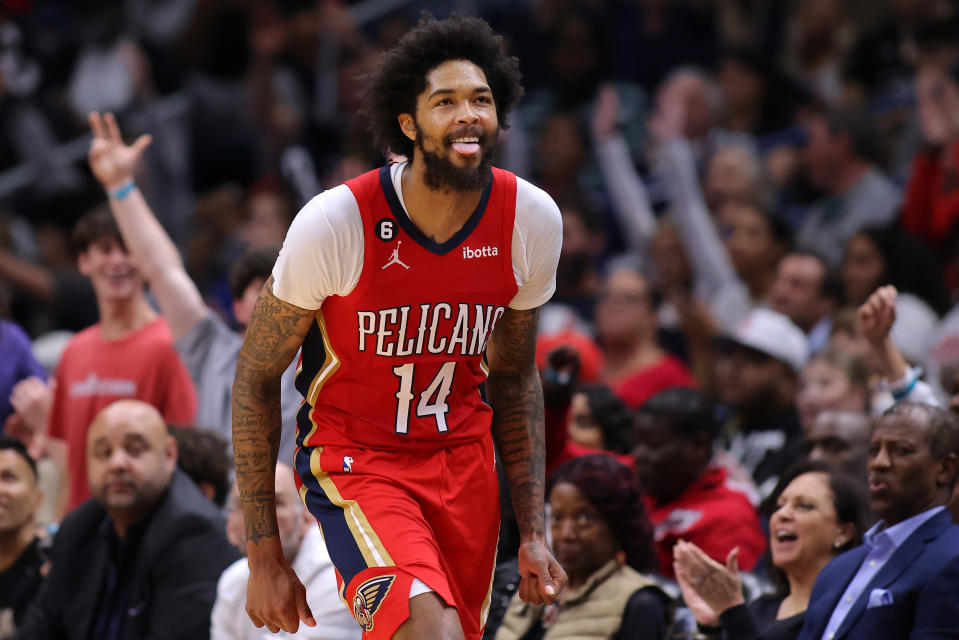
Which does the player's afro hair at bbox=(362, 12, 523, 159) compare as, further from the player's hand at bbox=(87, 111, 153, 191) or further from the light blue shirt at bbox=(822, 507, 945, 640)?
the player's hand at bbox=(87, 111, 153, 191)

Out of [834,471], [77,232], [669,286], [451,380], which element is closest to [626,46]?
[669,286]

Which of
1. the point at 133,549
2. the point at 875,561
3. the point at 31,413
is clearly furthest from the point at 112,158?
the point at 875,561

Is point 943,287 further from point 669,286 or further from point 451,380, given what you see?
point 451,380

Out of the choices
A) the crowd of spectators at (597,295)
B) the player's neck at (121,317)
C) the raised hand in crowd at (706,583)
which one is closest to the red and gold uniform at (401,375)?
the crowd of spectators at (597,295)

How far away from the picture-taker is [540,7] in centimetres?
1123

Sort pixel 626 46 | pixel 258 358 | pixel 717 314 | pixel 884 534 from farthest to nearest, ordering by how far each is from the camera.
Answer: pixel 626 46 → pixel 717 314 → pixel 884 534 → pixel 258 358

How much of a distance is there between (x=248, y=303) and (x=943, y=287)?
4056 mm

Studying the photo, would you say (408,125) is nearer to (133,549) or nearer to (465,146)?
(465,146)

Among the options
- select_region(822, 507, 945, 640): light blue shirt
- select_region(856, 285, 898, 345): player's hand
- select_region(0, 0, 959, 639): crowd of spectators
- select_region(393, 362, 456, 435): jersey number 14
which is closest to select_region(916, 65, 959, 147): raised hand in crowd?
select_region(0, 0, 959, 639): crowd of spectators

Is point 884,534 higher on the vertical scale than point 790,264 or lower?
lower

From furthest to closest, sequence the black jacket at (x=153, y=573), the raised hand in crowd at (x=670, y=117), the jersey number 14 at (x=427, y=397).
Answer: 1. the raised hand in crowd at (x=670, y=117)
2. the black jacket at (x=153, y=573)
3. the jersey number 14 at (x=427, y=397)

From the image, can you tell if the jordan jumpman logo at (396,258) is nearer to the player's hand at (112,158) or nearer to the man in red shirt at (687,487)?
the man in red shirt at (687,487)

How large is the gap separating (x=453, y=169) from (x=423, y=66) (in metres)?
0.28

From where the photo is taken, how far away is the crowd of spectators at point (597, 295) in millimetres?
4973
